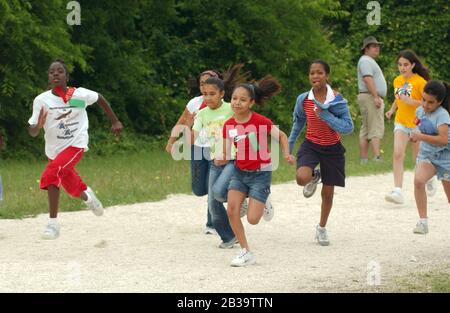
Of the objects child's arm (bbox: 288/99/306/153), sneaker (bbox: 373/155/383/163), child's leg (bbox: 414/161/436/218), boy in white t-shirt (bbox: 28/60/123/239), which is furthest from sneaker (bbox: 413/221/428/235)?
sneaker (bbox: 373/155/383/163)

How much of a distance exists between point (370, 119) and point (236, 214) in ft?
30.6

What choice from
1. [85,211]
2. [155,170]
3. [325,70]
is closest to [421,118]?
[325,70]

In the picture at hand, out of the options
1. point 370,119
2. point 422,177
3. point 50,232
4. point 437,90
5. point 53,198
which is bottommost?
point 50,232

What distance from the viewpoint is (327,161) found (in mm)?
10648

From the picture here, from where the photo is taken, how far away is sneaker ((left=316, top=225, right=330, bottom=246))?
10.6m

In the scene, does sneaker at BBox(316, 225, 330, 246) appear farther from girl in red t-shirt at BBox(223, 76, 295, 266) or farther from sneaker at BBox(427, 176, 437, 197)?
sneaker at BBox(427, 176, 437, 197)

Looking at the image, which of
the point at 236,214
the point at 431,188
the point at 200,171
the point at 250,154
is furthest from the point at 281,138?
the point at 431,188

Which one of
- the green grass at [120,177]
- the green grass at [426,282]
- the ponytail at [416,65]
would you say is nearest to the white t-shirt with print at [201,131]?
the green grass at [120,177]

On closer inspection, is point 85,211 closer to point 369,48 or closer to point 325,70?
point 325,70

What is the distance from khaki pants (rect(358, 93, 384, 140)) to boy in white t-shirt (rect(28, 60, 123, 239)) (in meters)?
7.94

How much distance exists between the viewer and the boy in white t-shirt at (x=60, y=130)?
10.9 meters

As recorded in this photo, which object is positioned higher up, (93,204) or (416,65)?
(416,65)

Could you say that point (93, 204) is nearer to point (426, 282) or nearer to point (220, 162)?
point (220, 162)

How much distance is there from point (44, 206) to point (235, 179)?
403 cm
